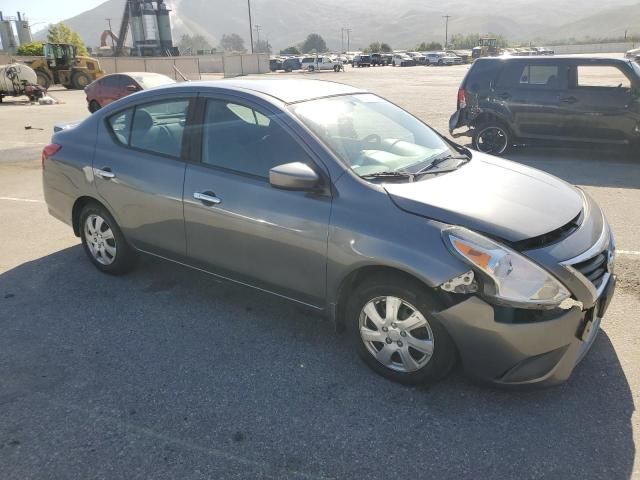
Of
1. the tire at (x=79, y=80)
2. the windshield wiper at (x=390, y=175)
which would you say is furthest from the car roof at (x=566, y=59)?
the tire at (x=79, y=80)

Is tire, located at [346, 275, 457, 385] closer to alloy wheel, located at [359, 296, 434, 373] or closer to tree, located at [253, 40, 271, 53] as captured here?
alloy wheel, located at [359, 296, 434, 373]

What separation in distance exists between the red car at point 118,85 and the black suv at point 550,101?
33.7ft

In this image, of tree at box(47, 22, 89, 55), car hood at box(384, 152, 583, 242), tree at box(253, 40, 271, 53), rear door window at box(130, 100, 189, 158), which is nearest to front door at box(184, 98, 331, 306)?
rear door window at box(130, 100, 189, 158)

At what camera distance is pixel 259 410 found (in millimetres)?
2908

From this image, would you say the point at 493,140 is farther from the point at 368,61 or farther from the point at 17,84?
the point at 368,61

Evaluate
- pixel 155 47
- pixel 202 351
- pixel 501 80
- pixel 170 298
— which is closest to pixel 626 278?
pixel 202 351

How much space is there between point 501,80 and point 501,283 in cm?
765

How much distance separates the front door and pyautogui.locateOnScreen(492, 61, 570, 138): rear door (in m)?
6.95

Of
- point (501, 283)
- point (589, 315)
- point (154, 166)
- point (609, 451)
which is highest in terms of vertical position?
point (154, 166)

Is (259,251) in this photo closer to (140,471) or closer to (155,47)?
(140,471)

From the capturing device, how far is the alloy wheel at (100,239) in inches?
176

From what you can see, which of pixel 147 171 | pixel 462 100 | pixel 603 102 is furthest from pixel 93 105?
pixel 147 171

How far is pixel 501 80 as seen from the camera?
30.6ft

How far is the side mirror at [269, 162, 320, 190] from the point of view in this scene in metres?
3.05
